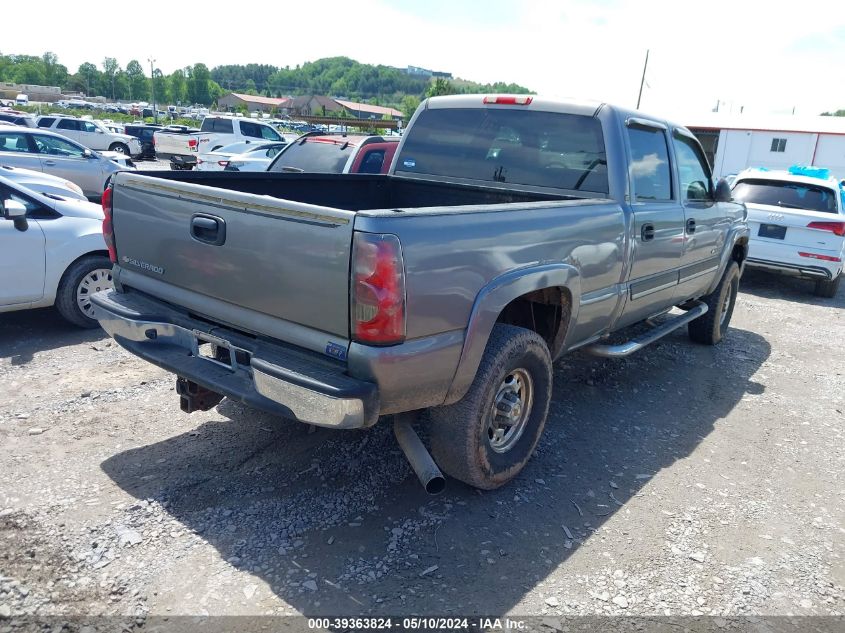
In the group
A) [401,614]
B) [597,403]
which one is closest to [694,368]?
[597,403]

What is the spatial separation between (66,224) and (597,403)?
15.9 ft

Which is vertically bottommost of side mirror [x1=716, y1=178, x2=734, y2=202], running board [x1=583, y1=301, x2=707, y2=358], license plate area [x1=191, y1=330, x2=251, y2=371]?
running board [x1=583, y1=301, x2=707, y2=358]

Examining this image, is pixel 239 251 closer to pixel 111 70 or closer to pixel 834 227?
pixel 834 227

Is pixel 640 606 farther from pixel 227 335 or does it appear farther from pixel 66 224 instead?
pixel 66 224

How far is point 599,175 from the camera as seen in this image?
4242mm


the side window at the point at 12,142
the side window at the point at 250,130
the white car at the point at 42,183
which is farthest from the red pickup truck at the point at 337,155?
the side window at the point at 250,130

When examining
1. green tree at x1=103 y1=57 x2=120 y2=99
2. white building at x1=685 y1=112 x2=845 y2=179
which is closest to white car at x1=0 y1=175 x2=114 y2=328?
white building at x1=685 y1=112 x2=845 y2=179

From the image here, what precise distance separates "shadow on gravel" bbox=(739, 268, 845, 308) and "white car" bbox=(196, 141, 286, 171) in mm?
8807

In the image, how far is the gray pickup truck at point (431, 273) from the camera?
271cm

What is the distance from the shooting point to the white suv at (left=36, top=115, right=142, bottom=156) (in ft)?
76.2

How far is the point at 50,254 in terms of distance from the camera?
221 inches

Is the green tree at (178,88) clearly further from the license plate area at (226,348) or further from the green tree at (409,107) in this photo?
the license plate area at (226,348)

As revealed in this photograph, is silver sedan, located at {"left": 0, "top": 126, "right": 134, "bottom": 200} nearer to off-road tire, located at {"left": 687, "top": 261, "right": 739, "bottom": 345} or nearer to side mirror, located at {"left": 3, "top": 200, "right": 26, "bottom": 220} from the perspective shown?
side mirror, located at {"left": 3, "top": 200, "right": 26, "bottom": 220}

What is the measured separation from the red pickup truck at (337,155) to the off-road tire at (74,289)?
8.87ft
